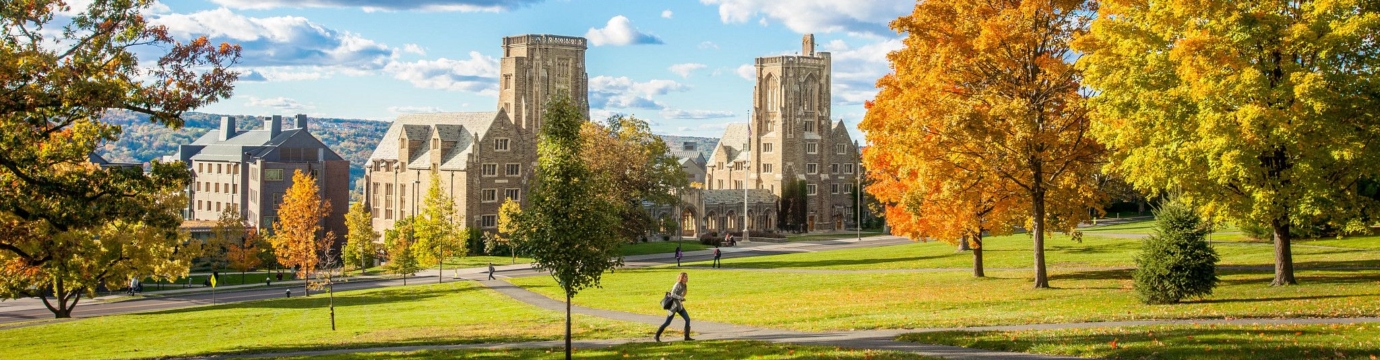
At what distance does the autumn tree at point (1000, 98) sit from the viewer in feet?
95.0

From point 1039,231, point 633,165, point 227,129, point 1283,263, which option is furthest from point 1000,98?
point 227,129

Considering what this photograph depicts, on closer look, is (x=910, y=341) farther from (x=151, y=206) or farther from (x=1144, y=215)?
(x=1144, y=215)

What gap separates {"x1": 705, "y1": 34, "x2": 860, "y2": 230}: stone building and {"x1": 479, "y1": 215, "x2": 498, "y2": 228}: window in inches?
1521

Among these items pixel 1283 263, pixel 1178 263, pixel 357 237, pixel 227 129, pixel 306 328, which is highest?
pixel 227 129

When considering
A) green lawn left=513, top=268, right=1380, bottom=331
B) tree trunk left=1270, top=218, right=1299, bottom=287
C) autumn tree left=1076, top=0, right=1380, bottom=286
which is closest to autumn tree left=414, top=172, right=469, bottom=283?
green lawn left=513, top=268, right=1380, bottom=331

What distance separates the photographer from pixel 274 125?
109500 millimetres

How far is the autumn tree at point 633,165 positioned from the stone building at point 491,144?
1489 cm

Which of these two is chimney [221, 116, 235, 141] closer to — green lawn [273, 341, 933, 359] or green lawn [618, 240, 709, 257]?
green lawn [618, 240, 709, 257]

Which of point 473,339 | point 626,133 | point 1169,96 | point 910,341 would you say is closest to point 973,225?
point 1169,96

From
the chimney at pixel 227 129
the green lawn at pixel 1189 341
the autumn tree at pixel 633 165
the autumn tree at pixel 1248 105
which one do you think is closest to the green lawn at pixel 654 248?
the autumn tree at pixel 633 165

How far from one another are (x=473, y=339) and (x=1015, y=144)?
1533cm

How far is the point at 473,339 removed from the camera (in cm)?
2603

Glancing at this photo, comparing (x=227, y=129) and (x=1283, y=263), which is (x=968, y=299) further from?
(x=227, y=129)

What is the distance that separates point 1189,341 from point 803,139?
99.3 meters
